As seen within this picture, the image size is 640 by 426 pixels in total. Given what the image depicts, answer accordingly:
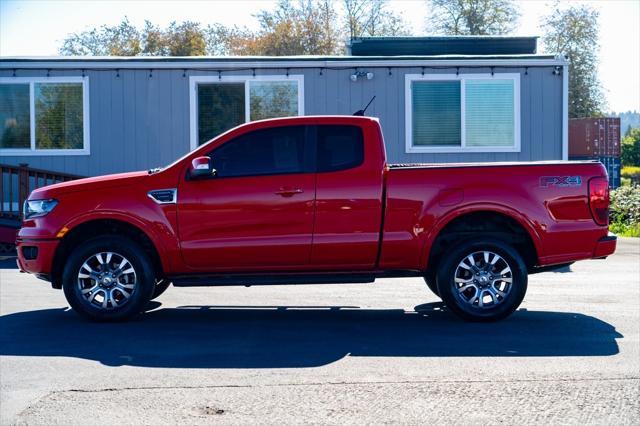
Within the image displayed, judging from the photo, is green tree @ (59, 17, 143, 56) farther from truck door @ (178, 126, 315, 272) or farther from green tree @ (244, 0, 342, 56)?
truck door @ (178, 126, 315, 272)

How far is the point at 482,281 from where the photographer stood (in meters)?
8.53

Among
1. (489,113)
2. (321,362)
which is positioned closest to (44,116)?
(489,113)

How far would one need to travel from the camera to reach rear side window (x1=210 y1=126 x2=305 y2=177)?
8688 millimetres

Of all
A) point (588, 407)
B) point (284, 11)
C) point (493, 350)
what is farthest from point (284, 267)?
point (284, 11)

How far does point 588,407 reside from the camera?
5.66 metres

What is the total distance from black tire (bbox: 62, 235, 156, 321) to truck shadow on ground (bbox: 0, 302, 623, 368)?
15 centimetres

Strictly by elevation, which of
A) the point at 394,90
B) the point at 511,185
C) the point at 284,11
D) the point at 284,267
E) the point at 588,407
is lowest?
the point at 588,407

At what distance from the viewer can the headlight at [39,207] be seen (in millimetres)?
8688

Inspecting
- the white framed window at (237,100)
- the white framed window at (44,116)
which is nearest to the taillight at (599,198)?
the white framed window at (237,100)

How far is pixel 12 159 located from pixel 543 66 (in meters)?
9.82

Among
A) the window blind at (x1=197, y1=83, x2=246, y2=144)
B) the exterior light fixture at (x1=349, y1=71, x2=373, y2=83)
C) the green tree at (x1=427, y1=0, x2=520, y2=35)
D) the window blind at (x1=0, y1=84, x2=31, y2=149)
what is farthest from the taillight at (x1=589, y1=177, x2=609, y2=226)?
the green tree at (x1=427, y1=0, x2=520, y2=35)

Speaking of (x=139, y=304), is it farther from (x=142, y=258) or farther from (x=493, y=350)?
(x=493, y=350)

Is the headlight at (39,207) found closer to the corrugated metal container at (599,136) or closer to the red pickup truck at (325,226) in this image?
the red pickup truck at (325,226)

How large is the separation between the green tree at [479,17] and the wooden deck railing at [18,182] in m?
35.7
